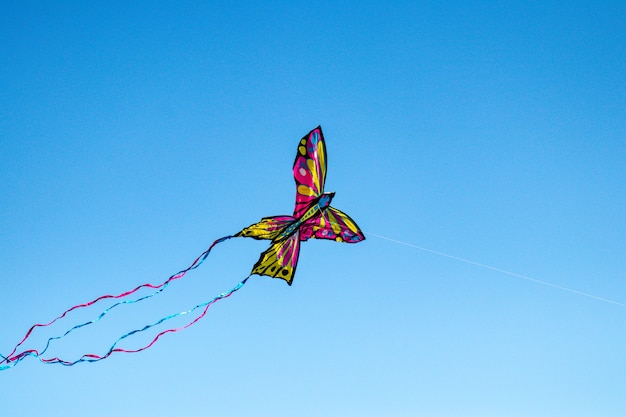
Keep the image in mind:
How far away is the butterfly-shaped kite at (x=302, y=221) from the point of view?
7703mm

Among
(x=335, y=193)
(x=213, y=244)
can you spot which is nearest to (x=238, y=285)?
(x=213, y=244)

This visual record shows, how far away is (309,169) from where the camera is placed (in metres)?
7.98

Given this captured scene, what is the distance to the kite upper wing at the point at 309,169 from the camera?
791 cm

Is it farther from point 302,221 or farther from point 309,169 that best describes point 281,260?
point 309,169

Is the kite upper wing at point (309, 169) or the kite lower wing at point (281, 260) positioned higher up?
the kite upper wing at point (309, 169)

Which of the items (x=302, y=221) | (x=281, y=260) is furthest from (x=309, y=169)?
(x=281, y=260)

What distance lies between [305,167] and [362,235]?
1.56 m

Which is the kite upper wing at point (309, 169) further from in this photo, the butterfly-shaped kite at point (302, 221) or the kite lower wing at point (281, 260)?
the kite lower wing at point (281, 260)

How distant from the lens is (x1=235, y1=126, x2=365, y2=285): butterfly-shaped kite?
770 centimetres

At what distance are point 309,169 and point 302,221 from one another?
783 millimetres

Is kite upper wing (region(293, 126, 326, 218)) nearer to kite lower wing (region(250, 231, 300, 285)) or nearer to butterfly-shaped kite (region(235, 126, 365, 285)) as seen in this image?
butterfly-shaped kite (region(235, 126, 365, 285))

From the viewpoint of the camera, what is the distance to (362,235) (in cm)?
868

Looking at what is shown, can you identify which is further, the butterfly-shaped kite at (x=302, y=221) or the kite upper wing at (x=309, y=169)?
the kite upper wing at (x=309, y=169)

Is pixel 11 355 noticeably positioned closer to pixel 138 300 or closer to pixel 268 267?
pixel 138 300
